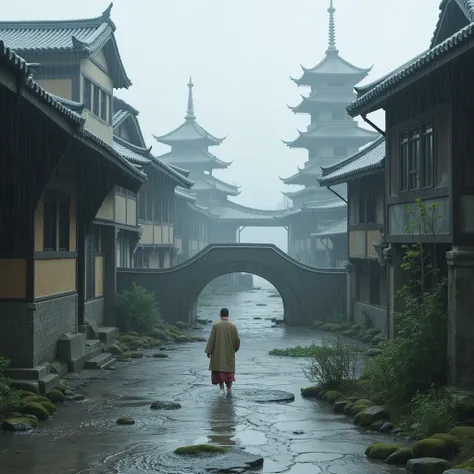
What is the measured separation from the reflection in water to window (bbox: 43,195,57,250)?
509 cm

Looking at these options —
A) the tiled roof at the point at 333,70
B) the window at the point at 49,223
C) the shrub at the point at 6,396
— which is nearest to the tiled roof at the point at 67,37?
the window at the point at 49,223

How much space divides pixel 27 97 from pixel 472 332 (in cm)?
830

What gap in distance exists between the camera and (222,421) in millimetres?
15789

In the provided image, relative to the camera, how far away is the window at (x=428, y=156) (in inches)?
685

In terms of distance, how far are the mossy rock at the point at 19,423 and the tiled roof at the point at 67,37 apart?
1453 cm

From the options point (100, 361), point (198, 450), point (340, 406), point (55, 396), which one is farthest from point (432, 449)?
point (100, 361)

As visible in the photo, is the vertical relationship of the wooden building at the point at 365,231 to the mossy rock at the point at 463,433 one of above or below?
above

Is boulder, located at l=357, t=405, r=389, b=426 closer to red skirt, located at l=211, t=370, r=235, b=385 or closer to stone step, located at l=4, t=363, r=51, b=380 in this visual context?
red skirt, located at l=211, t=370, r=235, b=385

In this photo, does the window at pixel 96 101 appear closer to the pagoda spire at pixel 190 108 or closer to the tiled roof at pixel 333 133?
the tiled roof at pixel 333 133

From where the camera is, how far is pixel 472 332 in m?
15.3

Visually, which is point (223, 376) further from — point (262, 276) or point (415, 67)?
point (262, 276)

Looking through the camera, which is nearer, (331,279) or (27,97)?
(27,97)

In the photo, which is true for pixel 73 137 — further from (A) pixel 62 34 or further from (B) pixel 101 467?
(A) pixel 62 34

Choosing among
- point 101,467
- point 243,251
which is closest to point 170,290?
point 243,251
